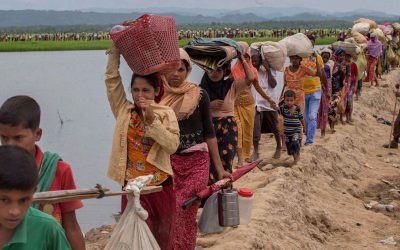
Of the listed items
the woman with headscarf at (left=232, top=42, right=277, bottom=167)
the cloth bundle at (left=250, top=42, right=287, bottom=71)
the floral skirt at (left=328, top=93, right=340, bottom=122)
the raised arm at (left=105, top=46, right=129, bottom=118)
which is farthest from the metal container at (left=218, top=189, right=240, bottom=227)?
the floral skirt at (left=328, top=93, right=340, bottom=122)

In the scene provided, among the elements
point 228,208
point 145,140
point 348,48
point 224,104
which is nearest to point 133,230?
point 145,140

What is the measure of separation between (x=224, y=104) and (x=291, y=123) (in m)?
2.60

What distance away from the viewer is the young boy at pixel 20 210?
237 centimetres

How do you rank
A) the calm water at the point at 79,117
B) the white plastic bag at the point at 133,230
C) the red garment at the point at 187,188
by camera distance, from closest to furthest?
the white plastic bag at the point at 133,230
the red garment at the point at 187,188
the calm water at the point at 79,117

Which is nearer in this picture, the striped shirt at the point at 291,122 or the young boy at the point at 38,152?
the young boy at the point at 38,152

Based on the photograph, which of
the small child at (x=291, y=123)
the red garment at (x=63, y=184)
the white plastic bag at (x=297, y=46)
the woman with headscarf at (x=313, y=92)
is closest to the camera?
the red garment at (x=63, y=184)

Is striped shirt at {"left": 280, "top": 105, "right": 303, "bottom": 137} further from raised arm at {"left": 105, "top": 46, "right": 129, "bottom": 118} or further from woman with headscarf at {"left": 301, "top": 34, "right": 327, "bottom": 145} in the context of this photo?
raised arm at {"left": 105, "top": 46, "right": 129, "bottom": 118}

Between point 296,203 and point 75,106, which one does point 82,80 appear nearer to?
point 75,106

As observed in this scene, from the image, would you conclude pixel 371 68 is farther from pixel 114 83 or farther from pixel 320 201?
pixel 114 83

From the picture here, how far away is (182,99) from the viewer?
498cm

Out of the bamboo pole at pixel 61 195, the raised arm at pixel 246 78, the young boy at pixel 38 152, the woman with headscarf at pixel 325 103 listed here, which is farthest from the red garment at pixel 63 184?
the woman with headscarf at pixel 325 103

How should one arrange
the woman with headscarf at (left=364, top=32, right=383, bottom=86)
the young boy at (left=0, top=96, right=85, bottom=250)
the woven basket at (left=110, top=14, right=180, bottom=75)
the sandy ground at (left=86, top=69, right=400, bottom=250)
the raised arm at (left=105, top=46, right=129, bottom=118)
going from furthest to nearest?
the woman with headscarf at (left=364, top=32, right=383, bottom=86) → the sandy ground at (left=86, top=69, right=400, bottom=250) → the raised arm at (left=105, top=46, right=129, bottom=118) → the woven basket at (left=110, top=14, right=180, bottom=75) → the young boy at (left=0, top=96, right=85, bottom=250)

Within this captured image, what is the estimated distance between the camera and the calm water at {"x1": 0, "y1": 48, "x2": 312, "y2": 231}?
396 inches

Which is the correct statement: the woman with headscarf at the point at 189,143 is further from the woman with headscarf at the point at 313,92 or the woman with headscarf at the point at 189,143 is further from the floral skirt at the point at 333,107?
the floral skirt at the point at 333,107
